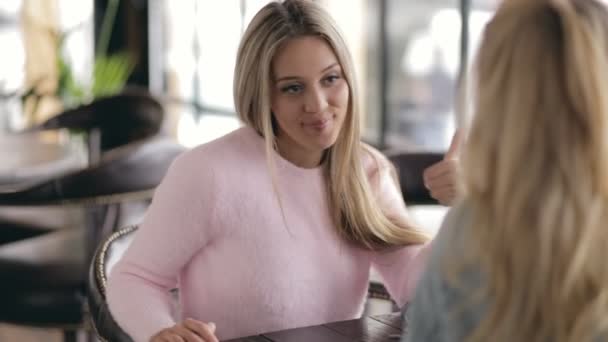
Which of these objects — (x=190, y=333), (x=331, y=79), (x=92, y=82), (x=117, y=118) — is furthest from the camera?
(x=92, y=82)

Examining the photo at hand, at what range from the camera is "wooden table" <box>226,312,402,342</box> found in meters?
1.38

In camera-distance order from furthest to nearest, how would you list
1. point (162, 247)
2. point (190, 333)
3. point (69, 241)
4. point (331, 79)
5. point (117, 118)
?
1. point (117, 118)
2. point (69, 241)
3. point (331, 79)
4. point (162, 247)
5. point (190, 333)

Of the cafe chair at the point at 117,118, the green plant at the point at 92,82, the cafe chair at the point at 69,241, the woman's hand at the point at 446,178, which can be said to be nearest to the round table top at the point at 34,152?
the cafe chair at the point at 117,118

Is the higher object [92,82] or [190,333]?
[92,82]

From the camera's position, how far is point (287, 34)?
63.8 inches

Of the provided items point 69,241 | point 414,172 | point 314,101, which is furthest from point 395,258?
point 69,241

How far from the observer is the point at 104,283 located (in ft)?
5.37

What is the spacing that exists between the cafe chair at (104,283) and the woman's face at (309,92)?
14.6 inches

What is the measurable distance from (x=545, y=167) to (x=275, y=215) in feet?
2.61

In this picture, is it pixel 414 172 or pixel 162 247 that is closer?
pixel 162 247

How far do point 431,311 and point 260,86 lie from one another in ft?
2.42

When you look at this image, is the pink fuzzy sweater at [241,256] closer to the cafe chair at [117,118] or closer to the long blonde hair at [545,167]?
the long blonde hair at [545,167]

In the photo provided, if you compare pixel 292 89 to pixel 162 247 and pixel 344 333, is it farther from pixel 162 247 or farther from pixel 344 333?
pixel 344 333

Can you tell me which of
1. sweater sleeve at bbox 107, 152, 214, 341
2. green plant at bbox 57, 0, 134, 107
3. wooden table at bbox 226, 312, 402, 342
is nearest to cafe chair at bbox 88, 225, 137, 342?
sweater sleeve at bbox 107, 152, 214, 341
